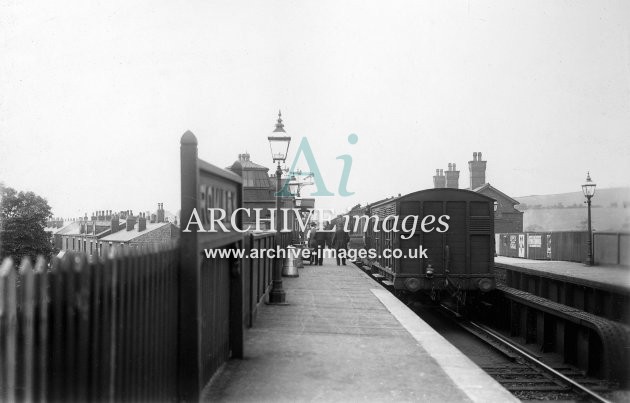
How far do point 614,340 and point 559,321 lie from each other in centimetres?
254

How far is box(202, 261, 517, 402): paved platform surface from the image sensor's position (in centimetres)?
535

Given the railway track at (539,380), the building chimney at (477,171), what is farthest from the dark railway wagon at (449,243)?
the building chimney at (477,171)

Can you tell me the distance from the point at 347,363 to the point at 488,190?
39.2 meters

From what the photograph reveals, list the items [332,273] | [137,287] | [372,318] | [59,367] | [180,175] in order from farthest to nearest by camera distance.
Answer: [332,273] < [372,318] < [180,175] < [137,287] < [59,367]

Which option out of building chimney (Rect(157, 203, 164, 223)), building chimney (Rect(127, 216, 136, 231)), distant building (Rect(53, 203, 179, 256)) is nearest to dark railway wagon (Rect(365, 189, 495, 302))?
distant building (Rect(53, 203, 179, 256))

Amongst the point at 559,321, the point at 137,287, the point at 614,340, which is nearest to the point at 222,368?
the point at 137,287

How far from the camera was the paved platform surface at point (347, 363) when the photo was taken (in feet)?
17.6

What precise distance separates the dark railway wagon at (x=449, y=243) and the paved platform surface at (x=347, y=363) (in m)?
4.07

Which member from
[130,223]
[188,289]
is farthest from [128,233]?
[188,289]

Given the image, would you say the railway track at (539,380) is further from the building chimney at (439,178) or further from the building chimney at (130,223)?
the building chimney at (130,223)

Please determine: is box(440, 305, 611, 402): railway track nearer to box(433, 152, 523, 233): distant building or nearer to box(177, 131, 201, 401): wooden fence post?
box(177, 131, 201, 401): wooden fence post

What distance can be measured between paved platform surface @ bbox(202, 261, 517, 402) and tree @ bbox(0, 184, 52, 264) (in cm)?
4898

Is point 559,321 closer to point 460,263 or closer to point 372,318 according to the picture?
point 460,263

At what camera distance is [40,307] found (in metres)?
2.08
